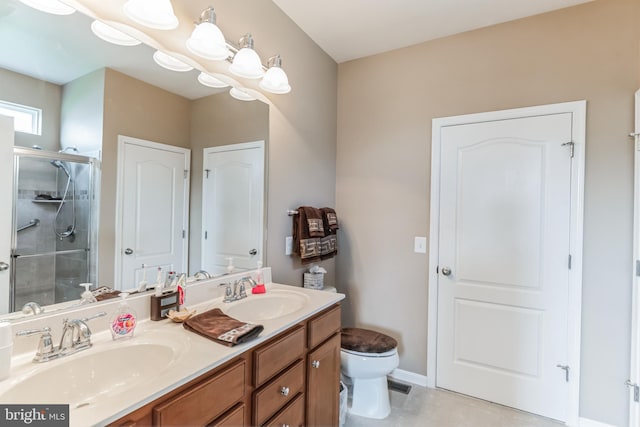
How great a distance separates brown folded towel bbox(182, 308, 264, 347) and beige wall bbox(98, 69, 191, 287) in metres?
0.39

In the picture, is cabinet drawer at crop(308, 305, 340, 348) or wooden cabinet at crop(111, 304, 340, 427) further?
cabinet drawer at crop(308, 305, 340, 348)

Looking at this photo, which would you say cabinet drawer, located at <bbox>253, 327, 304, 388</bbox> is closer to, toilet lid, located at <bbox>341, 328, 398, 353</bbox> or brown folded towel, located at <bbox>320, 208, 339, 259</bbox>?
toilet lid, located at <bbox>341, 328, 398, 353</bbox>

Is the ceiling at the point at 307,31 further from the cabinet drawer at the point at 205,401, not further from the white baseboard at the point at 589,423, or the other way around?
the white baseboard at the point at 589,423

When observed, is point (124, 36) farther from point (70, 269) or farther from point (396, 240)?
point (396, 240)

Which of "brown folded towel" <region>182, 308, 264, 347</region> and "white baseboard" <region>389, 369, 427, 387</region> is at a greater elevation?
"brown folded towel" <region>182, 308, 264, 347</region>

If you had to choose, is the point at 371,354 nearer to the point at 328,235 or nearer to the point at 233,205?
the point at 328,235

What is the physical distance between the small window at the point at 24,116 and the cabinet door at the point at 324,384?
1345 millimetres

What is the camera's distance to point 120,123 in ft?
4.12

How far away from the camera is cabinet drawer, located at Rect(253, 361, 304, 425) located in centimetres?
113

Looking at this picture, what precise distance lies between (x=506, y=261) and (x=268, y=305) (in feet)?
5.29

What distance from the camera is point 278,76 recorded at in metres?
1.85

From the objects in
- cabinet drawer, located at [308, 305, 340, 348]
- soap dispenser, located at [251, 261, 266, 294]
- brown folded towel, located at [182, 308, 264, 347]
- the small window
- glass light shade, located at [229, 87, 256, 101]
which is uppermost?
glass light shade, located at [229, 87, 256, 101]

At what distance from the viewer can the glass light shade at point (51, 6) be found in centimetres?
102

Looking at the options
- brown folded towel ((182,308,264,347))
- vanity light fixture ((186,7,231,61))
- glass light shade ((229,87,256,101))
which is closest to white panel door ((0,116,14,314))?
brown folded towel ((182,308,264,347))
